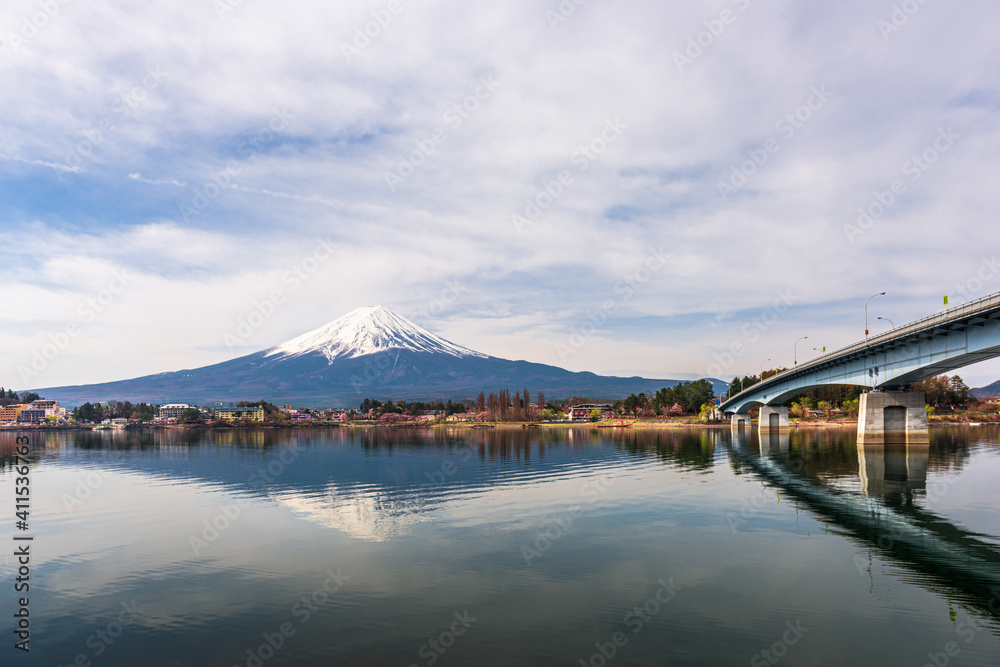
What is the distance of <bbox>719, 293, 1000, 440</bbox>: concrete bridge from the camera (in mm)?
56375

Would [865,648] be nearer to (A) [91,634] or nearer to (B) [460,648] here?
(B) [460,648]

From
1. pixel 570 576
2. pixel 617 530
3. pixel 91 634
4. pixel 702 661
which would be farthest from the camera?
pixel 617 530

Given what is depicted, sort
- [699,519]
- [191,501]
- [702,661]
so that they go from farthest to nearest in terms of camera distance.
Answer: [191,501] → [699,519] → [702,661]

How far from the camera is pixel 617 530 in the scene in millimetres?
29734

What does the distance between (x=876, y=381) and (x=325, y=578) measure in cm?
8144

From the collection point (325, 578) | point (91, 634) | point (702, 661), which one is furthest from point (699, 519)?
point (91, 634)
